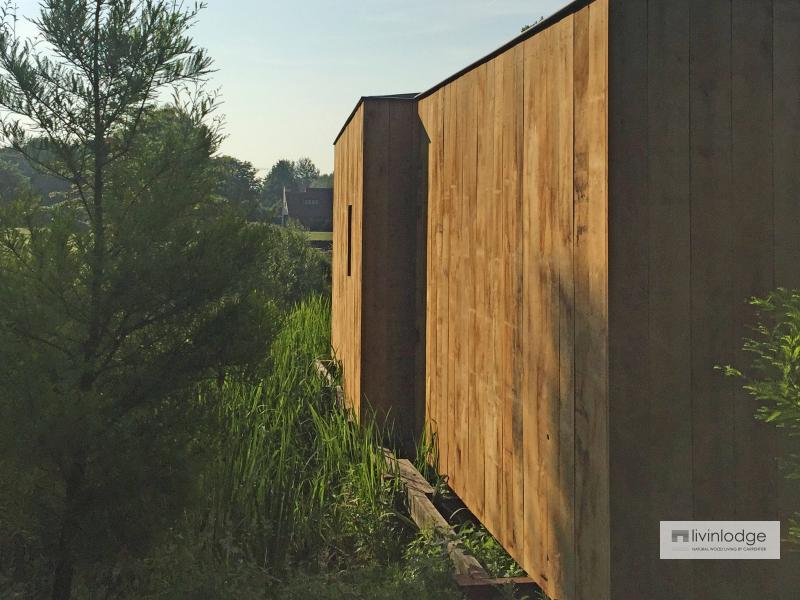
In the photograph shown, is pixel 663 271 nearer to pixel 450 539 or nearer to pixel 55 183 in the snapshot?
pixel 450 539

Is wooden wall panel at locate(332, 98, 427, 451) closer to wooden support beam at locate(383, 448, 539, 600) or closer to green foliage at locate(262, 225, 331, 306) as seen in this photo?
wooden support beam at locate(383, 448, 539, 600)

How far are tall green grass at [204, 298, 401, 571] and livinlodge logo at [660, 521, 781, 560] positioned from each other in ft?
6.23

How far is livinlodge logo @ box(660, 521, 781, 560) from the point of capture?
285 cm

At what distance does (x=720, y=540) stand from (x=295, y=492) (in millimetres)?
2586

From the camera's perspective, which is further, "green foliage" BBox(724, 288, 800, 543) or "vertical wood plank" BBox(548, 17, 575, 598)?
"vertical wood plank" BBox(548, 17, 575, 598)

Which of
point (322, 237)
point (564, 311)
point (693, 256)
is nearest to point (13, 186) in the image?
point (564, 311)

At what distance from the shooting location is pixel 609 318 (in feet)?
9.27

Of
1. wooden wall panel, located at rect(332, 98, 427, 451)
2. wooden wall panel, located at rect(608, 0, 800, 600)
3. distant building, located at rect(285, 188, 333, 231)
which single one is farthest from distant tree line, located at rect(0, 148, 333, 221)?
distant building, located at rect(285, 188, 333, 231)

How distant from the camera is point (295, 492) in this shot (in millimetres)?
4789

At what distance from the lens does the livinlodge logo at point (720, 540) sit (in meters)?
2.85

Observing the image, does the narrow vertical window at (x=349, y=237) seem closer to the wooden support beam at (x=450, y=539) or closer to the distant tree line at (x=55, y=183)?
the wooden support beam at (x=450, y=539)

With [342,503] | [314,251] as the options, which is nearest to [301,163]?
[314,251]

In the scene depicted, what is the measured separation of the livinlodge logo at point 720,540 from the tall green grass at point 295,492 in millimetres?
1900

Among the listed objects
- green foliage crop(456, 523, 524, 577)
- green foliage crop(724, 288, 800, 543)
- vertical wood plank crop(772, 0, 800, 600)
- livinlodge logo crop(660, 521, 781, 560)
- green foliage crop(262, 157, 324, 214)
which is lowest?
green foliage crop(456, 523, 524, 577)
